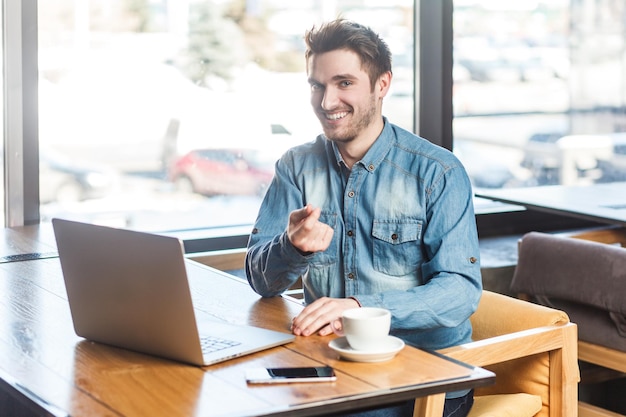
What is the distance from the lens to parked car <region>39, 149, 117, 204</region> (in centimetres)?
331

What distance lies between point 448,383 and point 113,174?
6.79 feet

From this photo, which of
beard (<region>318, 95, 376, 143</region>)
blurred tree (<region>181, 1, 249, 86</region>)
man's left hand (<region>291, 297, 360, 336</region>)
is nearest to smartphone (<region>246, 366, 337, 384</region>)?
man's left hand (<region>291, 297, 360, 336</region>)

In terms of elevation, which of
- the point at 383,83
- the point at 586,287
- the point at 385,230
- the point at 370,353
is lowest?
the point at 586,287

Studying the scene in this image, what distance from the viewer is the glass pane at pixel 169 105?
3.29 meters

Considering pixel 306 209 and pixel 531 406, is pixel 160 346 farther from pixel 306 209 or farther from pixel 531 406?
pixel 531 406

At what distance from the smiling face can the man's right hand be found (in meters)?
0.38

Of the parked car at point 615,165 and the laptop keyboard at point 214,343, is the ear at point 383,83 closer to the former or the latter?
the laptop keyboard at point 214,343

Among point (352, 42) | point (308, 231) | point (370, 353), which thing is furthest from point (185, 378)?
point (352, 42)

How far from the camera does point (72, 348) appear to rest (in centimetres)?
182

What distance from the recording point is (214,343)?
1.78m

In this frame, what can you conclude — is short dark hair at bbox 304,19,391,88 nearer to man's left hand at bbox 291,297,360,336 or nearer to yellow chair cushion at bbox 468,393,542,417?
man's left hand at bbox 291,297,360,336

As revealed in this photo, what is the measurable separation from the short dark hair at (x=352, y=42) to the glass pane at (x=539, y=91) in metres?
1.69

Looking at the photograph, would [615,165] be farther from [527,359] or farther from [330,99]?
[330,99]

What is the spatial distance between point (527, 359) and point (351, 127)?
0.67 meters
